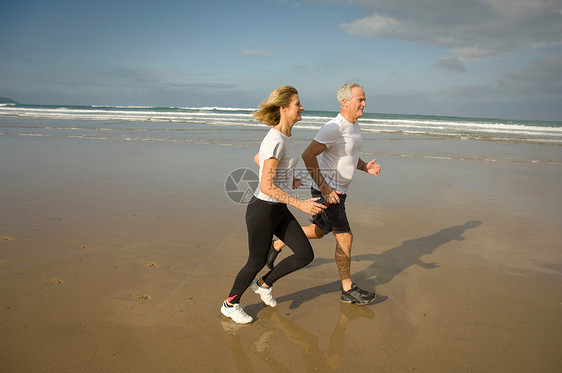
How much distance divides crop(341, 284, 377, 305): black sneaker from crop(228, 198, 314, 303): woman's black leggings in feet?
2.23

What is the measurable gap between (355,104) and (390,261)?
2095mm

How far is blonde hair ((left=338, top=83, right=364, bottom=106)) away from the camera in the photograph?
11.2 feet

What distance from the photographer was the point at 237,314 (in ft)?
9.98

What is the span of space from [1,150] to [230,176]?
739cm

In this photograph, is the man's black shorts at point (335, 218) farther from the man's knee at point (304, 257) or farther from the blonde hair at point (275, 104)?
the blonde hair at point (275, 104)

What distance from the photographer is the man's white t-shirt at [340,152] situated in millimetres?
3383

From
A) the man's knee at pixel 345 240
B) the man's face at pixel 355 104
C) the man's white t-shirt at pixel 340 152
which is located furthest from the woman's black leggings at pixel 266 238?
the man's face at pixel 355 104

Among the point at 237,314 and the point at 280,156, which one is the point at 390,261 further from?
the point at 280,156

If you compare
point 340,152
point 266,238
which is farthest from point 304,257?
point 340,152

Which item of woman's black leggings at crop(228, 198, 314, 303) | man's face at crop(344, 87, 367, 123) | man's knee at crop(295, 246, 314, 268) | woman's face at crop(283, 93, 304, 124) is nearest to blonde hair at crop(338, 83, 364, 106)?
man's face at crop(344, 87, 367, 123)

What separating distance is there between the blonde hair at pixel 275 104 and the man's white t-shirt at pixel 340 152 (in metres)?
0.59

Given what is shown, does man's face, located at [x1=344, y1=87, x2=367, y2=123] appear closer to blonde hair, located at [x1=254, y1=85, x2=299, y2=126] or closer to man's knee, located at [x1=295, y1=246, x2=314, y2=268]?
blonde hair, located at [x1=254, y1=85, x2=299, y2=126]

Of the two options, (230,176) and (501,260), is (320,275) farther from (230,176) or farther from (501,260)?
(230,176)

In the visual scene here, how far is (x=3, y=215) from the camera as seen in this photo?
5.17 m
